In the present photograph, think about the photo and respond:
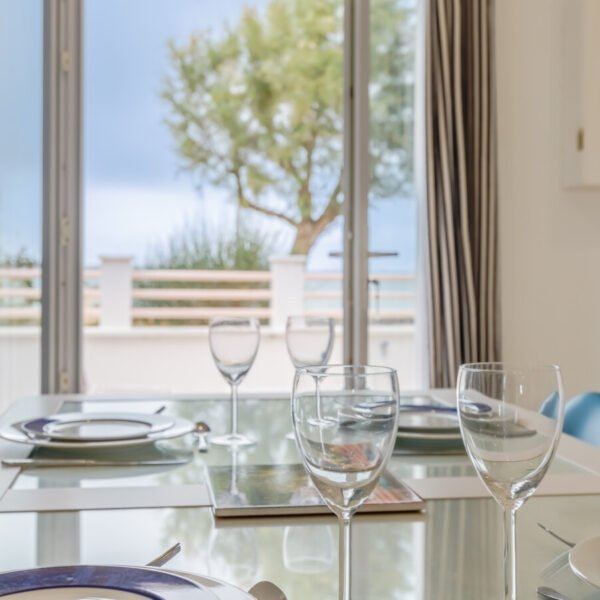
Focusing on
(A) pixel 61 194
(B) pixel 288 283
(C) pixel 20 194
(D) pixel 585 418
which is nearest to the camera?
(D) pixel 585 418

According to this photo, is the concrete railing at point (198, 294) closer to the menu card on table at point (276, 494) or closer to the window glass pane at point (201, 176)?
the window glass pane at point (201, 176)

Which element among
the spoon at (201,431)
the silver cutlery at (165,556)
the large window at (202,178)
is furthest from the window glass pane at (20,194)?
the large window at (202,178)

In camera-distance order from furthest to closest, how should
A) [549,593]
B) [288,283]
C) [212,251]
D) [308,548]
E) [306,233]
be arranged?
1. [288,283]
2. [306,233]
3. [212,251]
4. [308,548]
5. [549,593]

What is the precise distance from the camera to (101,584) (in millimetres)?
608

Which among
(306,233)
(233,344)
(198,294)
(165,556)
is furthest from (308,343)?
(198,294)

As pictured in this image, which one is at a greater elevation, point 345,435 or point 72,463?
point 345,435

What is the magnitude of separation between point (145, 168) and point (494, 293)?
153 inches

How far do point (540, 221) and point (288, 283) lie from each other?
401 cm

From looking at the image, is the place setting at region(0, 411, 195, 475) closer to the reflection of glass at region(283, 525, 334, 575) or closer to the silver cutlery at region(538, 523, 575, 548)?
the reflection of glass at region(283, 525, 334, 575)

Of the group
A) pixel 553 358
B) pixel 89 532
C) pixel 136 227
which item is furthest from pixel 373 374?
pixel 136 227

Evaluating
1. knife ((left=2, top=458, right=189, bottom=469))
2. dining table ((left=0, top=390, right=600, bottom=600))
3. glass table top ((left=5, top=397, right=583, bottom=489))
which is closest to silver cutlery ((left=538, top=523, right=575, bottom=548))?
dining table ((left=0, top=390, right=600, bottom=600))

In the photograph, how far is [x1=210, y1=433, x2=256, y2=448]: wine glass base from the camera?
1321 millimetres

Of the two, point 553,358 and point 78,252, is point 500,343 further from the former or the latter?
point 78,252

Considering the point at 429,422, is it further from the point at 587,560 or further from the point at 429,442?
the point at 587,560
